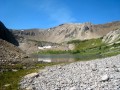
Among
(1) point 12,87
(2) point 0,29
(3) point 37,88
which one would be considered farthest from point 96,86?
(2) point 0,29

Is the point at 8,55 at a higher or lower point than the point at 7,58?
higher

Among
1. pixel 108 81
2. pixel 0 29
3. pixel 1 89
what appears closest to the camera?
pixel 108 81

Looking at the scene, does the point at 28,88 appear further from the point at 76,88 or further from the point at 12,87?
the point at 76,88

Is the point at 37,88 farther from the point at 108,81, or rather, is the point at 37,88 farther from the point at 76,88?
the point at 108,81

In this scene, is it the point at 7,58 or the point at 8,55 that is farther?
the point at 8,55

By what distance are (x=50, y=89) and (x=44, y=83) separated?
409 cm

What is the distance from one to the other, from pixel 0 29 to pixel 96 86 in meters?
155

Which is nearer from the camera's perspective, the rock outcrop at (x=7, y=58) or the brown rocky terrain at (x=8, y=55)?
the rock outcrop at (x=7, y=58)

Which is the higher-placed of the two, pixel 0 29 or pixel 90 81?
pixel 0 29

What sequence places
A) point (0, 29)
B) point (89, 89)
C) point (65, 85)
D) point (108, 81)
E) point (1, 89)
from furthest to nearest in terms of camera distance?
1. point (0, 29)
2. point (1, 89)
3. point (65, 85)
4. point (108, 81)
5. point (89, 89)

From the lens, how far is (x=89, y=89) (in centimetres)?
2356

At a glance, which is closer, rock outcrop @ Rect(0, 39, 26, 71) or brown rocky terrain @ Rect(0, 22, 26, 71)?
rock outcrop @ Rect(0, 39, 26, 71)

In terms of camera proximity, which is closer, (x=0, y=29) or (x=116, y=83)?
(x=116, y=83)

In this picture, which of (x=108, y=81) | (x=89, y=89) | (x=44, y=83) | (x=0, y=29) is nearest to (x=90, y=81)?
(x=108, y=81)
